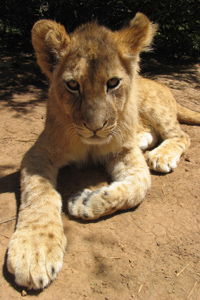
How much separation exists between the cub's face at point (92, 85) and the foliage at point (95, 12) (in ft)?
16.6

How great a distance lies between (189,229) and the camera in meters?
2.54

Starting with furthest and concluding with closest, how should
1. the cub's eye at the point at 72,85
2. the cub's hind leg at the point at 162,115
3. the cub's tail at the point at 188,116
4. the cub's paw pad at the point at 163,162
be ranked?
the cub's tail at the point at 188,116 → the cub's hind leg at the point at 162,115 → the cub's paw pad at the point at 163,162 → the cub's eye at the point at 72,85

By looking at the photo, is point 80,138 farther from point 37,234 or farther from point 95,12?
point 95,12

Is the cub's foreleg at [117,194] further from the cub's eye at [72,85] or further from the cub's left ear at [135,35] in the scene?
the cub's left ear at [135,35]

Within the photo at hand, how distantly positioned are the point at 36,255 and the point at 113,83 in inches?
67.0

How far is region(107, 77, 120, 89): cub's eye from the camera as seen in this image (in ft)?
9.04

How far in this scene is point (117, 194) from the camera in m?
2.63

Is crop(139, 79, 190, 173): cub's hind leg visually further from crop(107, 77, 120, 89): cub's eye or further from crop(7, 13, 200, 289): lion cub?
crop(107, 77, 120, 89): cub's eye

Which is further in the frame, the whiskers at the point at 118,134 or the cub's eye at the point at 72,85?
the whiskers at the point at 118,134

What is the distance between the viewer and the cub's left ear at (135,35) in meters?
2.98

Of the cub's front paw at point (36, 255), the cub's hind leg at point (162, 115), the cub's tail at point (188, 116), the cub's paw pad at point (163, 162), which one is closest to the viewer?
the cub's front paw at point (36, 255)

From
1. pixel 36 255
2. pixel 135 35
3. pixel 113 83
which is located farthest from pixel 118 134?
pixel 36 255

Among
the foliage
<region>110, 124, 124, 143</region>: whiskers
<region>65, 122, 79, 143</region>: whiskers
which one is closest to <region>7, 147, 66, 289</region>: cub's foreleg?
<region>65, 122, 79, 143</region>: whiskers

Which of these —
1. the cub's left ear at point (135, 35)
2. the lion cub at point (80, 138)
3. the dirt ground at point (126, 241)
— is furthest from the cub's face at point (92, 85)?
the dirt ground at point (126, 241)
